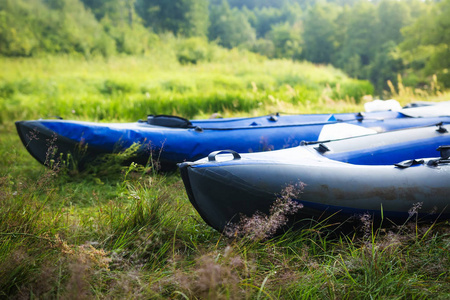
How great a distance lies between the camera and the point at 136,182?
2.15 m

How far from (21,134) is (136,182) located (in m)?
1.55

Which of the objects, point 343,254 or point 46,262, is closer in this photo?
point 46,262

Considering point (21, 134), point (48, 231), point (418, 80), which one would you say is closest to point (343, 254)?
point (48, 231)

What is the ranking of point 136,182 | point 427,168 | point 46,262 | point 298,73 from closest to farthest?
point 46,262 < point 427,168 < point 136,182 < point 298,73

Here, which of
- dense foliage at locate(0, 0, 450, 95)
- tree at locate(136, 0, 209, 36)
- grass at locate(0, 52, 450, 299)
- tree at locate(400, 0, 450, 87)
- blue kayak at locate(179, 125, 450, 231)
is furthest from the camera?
tree at locate(136, 0, 209, 36)

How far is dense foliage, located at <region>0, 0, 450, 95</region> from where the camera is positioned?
1188 cm

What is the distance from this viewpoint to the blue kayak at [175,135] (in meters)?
2.93

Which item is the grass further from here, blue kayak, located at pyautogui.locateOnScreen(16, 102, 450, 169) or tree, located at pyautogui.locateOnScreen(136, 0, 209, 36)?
tree, located at pyautogui.locateOnScreen(136, 0, 209, 36)

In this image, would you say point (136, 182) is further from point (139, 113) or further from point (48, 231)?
point (139, 113)

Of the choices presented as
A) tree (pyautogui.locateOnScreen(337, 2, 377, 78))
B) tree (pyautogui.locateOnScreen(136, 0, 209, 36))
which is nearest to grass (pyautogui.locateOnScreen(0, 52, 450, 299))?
tree (pyautogui.locateOnScreen(136, 0, 209, 36))

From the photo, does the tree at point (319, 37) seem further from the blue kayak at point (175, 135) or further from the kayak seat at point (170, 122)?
the kayak seat at point (170, 122)

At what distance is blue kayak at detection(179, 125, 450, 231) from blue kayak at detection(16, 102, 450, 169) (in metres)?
1.16

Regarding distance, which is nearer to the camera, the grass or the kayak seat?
the grass

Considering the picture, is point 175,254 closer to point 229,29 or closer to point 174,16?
point 174,16
